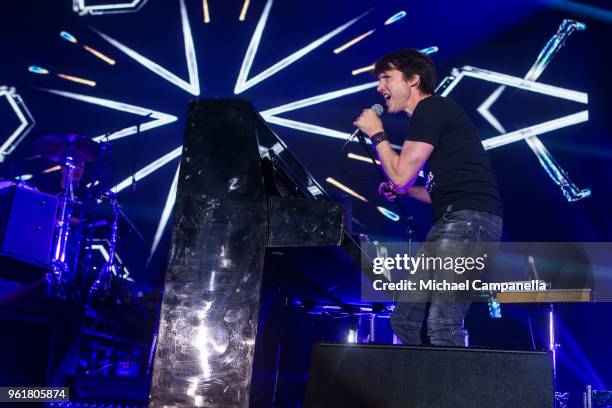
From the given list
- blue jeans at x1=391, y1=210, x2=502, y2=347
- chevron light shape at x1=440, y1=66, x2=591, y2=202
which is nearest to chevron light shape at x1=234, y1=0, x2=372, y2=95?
chevron light shape at x1=440, y1=66, x2=591, y2=202

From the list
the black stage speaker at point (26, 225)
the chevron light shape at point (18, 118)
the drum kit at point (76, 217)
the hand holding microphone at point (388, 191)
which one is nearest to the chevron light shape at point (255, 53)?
the drum kit at point (76, 217)

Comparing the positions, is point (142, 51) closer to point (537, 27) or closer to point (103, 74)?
point (103, 74)

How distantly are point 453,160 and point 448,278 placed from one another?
0.50 meters

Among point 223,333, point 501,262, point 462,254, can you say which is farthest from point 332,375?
point 501,262

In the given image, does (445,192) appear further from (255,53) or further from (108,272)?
(255,53)

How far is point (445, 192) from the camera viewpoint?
90.8 inches

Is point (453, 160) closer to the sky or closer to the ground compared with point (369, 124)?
closer to the ground

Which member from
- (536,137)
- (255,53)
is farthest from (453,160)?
(255,53)

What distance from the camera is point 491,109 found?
601 centimetres

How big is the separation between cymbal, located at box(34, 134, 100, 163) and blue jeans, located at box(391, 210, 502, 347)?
420cm

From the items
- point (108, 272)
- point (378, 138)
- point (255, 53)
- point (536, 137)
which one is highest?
point (255, 53)

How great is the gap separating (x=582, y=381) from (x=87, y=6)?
270 inches

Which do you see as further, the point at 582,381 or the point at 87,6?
the point at 87,6

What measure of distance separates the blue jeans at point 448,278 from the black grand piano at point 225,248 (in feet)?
1.29
